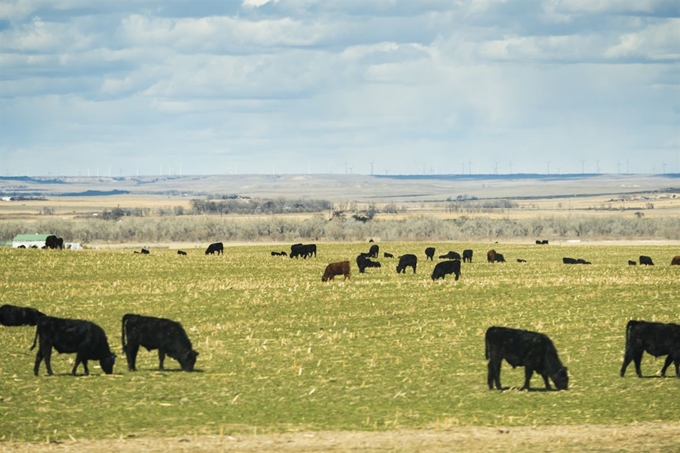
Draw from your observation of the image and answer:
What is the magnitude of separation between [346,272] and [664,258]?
44.1 metres

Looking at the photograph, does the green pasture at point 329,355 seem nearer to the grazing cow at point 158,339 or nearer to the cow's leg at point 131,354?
the cow's leg at point 131,354

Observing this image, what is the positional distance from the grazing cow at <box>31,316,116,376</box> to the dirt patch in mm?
5889

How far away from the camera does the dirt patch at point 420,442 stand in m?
18.5

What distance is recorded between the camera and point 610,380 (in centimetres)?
2530

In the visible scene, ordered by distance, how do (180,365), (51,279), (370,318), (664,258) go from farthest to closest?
(664,258)
(51,279)
(370,318)
(180,365)

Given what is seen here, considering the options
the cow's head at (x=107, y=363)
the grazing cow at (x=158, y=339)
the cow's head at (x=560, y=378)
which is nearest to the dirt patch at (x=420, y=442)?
the cow's head at (x=560, y=378)

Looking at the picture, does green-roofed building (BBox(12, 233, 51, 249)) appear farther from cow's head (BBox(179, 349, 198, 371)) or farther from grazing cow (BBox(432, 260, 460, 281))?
cow's head (BBox(179, 349, 198, 371))

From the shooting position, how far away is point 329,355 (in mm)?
29719

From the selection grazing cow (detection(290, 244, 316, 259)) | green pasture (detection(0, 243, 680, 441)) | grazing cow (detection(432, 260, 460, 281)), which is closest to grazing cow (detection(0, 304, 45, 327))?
green pasture (detection(0, 243, 680, 441))

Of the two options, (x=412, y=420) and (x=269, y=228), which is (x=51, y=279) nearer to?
(x=412, y=420)

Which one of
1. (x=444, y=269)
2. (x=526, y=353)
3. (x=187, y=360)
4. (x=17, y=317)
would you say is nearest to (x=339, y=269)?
(x=444, y=269)

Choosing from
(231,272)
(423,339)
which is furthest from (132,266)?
(423,339)

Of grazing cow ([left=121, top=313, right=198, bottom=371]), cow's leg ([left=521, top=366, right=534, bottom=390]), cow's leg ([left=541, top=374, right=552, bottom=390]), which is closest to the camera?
cow's leg ([left=521, top=366, right=534, bottom=390])

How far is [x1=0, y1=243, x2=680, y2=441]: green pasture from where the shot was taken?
21.5 metres
